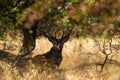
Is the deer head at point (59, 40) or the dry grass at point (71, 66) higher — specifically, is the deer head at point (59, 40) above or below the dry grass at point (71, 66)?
above

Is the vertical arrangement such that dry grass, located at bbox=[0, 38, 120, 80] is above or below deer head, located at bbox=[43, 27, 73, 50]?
below

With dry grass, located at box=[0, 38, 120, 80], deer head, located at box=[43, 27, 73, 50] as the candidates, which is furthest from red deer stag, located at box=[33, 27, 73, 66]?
dry grass, located at box=[0, 38, 120, 80]

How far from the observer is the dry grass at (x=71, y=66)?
1623 cm

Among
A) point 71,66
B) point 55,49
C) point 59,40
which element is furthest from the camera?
point 71,66

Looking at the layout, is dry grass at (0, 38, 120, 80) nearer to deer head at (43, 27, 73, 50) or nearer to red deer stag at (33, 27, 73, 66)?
red deer stag at (33, 27, 73, 66)

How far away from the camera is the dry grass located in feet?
53.3

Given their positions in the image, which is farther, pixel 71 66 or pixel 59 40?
pixel 71 66

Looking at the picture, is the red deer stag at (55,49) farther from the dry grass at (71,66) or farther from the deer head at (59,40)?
the dry grass at (71,66)

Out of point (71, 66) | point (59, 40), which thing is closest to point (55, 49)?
point (59, 40)

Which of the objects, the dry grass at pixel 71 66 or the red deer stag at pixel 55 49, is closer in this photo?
the dry grass at pixel 71 66

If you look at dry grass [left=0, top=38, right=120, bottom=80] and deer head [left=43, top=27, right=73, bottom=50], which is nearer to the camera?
dry grass [left=0, top=38, right=120, bottom=80]

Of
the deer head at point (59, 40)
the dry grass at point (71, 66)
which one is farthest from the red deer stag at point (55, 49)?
the dry grass at point (71, 66)

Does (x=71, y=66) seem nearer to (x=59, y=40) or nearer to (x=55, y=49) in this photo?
(x=55, y=49)

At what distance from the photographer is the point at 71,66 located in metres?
18.9
